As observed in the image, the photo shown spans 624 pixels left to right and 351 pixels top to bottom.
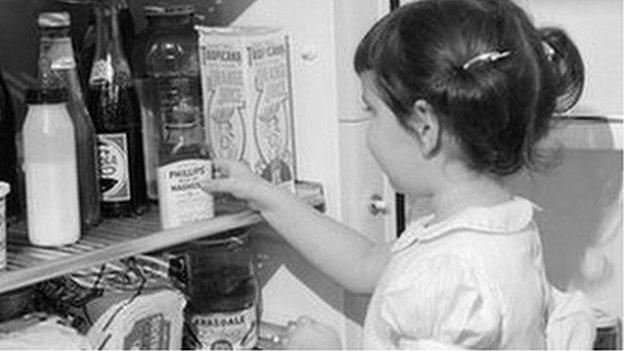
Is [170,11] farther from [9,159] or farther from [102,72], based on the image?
[9,159]

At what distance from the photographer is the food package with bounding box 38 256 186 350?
1365mm

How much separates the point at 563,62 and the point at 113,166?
23.5 inches

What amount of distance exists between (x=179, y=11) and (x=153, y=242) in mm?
338

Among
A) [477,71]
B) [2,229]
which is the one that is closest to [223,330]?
[2,229]

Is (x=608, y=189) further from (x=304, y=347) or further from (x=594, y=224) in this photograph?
(x=304, y=347)

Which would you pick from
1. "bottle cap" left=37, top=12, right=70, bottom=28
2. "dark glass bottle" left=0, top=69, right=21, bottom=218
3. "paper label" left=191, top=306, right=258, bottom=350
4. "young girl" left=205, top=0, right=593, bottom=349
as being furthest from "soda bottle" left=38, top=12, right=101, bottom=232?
"young girl" left=205, top=0, right=593, bottom=349

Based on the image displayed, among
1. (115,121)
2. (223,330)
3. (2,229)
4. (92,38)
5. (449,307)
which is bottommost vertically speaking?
(223,330)

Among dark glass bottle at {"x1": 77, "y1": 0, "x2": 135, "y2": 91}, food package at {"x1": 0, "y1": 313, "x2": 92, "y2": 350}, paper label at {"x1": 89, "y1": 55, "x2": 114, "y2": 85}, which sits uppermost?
dark glass bottle at {"x1": 77, "y1": 0, "x2": 135, "y2": 91}

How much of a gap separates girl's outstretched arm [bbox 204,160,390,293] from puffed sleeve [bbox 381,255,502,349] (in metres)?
0.22

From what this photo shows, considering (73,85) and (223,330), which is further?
(223,330)

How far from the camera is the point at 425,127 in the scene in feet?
4.20

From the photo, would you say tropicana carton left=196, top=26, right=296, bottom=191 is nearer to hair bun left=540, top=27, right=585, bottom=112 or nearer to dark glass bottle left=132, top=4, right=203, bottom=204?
dark glass bottle left=132, top=4, right=203, bottom=204

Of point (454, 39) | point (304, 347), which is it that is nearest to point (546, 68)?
point (454, 39)

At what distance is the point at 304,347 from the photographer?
1.38m
